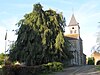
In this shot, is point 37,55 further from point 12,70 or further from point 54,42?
point 12,70

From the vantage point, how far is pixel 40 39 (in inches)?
1869

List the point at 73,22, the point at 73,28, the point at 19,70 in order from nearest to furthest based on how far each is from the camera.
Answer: the point at 19,70
the point at 73,28
the point at 73,22

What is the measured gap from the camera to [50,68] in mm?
39031

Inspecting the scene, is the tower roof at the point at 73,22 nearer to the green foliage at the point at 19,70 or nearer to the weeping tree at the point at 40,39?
the weeping tree at the point at 40,39

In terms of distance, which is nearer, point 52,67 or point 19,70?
point 19,70

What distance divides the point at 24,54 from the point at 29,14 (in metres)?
8.42

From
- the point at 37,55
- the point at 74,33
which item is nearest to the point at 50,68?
the point at 37,55

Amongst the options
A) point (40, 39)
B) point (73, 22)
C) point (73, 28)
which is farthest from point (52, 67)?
point (73, 22)

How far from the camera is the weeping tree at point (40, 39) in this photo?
46.3 meters

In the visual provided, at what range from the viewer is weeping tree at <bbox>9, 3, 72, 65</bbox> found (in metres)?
46.3

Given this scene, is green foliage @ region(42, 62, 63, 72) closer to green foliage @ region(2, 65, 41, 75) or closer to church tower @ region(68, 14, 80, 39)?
green foliage @ region(2, 65, 41, 75)

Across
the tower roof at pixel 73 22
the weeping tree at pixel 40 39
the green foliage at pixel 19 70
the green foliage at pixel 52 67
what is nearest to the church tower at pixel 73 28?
the tower roof at pixel 73 22

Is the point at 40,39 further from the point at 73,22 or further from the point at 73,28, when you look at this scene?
the point at 73,22

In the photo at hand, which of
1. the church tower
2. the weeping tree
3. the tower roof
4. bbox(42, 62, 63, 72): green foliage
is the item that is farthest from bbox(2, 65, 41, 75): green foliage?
the tower roof
